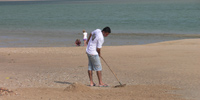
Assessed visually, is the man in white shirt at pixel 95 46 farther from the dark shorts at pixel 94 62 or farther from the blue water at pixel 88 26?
the blue water at pixel 88 26

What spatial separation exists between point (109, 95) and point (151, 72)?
327cm

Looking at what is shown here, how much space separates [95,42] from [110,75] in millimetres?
2222

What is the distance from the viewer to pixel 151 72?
10492 mm

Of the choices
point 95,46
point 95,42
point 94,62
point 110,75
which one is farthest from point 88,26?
point 95,42

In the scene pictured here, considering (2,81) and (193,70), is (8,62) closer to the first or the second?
(2,81)

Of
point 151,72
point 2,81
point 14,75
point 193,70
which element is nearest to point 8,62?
point 14,75

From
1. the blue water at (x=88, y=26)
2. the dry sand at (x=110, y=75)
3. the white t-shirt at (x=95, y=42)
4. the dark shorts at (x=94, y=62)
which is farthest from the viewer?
the blue water at (x=88, y=26)

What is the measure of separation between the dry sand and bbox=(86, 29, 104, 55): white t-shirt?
0.86 m

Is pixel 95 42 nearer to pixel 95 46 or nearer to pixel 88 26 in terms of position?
pixel 95 46

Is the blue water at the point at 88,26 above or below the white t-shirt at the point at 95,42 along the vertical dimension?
below

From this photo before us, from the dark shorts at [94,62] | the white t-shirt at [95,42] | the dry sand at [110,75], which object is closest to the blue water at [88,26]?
the dry sand at [110,75]

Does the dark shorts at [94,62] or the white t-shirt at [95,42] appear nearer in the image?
the white t-shirt at [95,42]

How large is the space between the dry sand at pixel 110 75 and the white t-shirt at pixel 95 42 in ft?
2.81

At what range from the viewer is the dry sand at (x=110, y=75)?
7566mm
